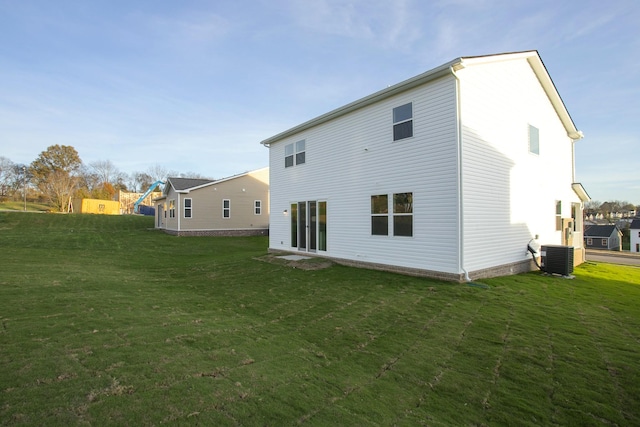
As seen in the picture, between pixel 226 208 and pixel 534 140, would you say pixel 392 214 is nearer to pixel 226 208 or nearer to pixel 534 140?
pixel 534 140

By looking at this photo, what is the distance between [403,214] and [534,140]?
6.18 m

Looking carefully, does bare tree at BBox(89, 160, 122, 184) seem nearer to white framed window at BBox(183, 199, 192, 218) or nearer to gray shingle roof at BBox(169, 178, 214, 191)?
gray shingle roof at BBox(169, 178, 214, 191)

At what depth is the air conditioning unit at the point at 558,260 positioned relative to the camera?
952cm

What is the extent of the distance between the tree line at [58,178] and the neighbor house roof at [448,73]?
156 ft

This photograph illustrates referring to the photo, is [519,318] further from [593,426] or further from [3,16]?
[3,16]

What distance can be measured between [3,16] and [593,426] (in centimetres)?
1634

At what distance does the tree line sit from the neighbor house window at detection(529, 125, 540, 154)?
56064mm

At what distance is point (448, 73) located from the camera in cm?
799

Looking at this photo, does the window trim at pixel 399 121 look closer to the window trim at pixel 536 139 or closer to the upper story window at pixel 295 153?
the upper story window at pixel 295 153

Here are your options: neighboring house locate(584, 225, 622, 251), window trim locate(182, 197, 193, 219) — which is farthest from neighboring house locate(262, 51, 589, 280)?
neighboring house locate(584, 225, 622, 251)

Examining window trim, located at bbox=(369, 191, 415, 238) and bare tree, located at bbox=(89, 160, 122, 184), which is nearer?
window trim, located at bbox=(369, 191, 415, 238)

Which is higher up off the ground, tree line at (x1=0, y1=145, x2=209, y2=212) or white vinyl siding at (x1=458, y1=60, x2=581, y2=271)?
tree line at (x1=0, y1=145, x2=209, y2=212)

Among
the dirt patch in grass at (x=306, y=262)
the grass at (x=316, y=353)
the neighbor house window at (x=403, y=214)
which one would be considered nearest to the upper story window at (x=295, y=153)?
the dirt patch in grass at (x=306, y=262)

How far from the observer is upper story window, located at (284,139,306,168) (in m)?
13.2
